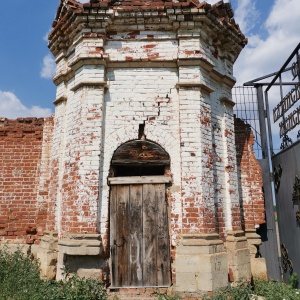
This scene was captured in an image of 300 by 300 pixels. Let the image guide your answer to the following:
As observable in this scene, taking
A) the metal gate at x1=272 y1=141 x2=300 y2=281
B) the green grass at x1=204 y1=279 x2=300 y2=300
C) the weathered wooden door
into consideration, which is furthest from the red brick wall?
the metal gate at x1=272 y1=141 x2=300 y2=281

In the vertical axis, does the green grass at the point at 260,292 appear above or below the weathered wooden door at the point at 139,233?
below

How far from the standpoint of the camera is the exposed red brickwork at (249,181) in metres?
6.64

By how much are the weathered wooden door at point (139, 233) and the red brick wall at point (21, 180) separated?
2.12 meters

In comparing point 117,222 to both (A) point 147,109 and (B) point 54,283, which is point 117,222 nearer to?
(B) point 54,283

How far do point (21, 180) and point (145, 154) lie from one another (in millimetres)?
3277

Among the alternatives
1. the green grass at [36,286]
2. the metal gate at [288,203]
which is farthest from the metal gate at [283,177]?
the green grass at [36,286]

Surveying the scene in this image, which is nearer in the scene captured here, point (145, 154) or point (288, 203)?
point (145, 154)

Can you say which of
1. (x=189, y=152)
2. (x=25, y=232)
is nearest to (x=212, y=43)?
(x=189, y=152)

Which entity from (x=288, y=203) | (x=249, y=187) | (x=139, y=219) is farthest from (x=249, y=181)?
(x=139, y=219)

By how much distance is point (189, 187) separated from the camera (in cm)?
518

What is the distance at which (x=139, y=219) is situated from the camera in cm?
530

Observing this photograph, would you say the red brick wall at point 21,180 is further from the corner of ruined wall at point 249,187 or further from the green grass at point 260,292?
the corner of ruined wall at point 249,187

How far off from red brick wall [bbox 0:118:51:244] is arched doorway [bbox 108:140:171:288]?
2.14 meters

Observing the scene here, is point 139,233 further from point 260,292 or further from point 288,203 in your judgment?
point 288,203
